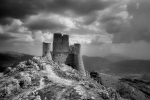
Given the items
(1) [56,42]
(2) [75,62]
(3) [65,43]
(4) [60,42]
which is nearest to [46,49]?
(1) [56,42]

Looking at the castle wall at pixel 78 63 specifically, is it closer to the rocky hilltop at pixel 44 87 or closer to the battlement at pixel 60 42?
the battlement at pixel 60 42

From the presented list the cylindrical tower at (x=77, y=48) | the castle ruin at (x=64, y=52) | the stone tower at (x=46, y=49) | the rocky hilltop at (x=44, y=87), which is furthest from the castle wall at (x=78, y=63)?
the rocky hilltop at (x=44, y=87)

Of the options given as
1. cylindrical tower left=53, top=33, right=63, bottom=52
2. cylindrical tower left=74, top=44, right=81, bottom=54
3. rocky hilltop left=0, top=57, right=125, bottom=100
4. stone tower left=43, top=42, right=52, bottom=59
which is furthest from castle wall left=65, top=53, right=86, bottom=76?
rocky hilltop left=0, top=57, right=125, bottom=100

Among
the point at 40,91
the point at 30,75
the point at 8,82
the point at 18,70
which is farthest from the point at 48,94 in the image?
the point at 18,70

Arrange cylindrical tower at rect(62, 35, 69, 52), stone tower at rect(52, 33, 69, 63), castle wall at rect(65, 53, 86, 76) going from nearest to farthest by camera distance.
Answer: stone tower at rect(52, 33, 69, 63) < cylindrical tower at rect(62, 35, 69, 52) < castle wall at rect(65, 53, 86, 76)

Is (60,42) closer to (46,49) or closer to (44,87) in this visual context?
(46,49)

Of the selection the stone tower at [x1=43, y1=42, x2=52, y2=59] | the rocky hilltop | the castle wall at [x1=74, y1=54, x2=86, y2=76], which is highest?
the stone tower at [x1=43, y1=42, x2=52, y2=59]

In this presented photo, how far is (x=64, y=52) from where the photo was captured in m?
42.7

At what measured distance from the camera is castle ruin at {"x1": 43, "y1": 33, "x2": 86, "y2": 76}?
137 feet

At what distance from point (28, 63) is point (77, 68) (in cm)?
1625

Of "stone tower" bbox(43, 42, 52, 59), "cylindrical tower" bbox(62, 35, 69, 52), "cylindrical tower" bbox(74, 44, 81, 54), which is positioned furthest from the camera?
"cylindrical tower" bbox(74, 44, 81, 54)

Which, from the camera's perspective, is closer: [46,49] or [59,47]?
[46,49]

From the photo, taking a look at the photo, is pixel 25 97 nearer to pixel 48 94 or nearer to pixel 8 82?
pixel 48 94

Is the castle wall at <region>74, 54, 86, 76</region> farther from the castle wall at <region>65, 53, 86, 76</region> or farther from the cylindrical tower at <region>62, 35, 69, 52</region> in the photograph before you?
the cylindrical tower at <region>62, 35, 69, 52</region>
